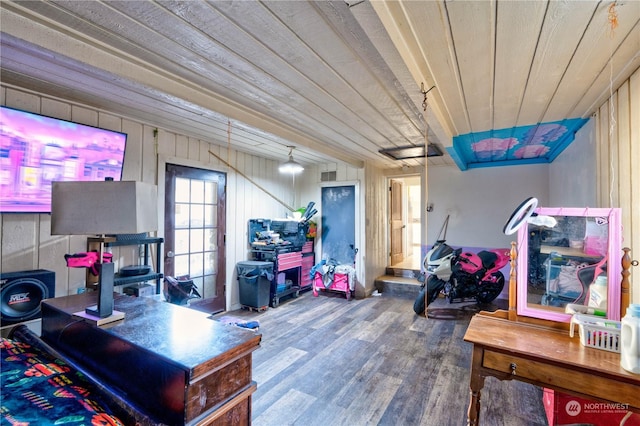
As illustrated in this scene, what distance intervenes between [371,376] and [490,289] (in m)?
2.70

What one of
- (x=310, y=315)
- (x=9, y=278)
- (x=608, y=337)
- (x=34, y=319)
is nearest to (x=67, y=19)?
(x=9, y=278)

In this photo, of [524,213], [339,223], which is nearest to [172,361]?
[524,213]

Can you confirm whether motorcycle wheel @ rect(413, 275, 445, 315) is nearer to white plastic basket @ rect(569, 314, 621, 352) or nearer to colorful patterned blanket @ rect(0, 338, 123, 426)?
white plastic basket @ rect(569, 314, 621, 352)

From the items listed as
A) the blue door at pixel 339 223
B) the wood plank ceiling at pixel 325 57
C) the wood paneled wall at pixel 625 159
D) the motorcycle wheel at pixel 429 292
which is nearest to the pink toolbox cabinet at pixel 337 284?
the blue door at pixel 339 223

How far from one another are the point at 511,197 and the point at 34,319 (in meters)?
6.11

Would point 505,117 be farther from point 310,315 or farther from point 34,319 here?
point 34,319

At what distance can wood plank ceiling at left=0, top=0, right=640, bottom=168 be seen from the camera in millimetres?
1323

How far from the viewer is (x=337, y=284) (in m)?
4.78

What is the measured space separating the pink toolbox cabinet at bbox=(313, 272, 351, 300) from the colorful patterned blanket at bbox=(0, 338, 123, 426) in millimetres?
3886

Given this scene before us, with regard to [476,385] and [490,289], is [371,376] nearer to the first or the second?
[476,385]

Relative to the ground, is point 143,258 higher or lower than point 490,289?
higher

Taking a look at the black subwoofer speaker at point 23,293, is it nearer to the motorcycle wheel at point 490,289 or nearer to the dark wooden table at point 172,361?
the dark wooden table at point 172,361

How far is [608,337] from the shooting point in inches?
50.3

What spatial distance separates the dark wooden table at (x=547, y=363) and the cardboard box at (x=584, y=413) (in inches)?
13.9
